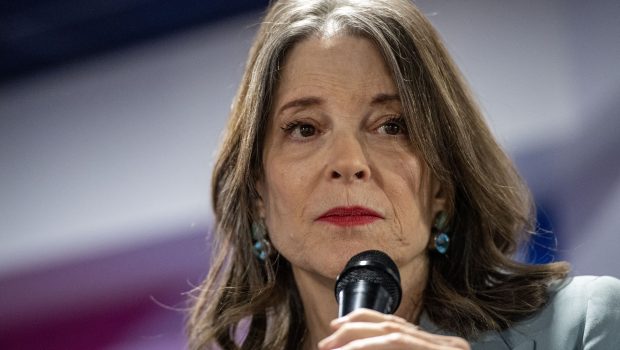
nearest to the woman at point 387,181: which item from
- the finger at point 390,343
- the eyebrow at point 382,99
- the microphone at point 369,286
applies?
the eyebrow at point 382,99

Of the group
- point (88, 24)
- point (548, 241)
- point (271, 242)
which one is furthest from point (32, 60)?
point (548, 241)

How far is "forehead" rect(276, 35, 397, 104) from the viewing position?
1707mm

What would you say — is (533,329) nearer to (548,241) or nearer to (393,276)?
(393,276)

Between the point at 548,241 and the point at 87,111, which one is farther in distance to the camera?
the point at 87,111

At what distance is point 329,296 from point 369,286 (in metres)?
0.52

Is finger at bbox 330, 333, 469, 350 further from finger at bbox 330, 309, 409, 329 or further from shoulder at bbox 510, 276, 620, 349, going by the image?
shoulder at bbox 510, 276, 620, 349

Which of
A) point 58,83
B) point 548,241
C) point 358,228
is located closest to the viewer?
point 358,228

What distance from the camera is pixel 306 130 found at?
175 cm

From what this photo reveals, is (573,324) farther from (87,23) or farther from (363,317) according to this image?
(87,23)

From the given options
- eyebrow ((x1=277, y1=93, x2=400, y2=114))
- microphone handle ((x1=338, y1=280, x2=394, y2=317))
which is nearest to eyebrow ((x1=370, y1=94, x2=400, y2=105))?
eyebrow ((x1=277, y1=93, x2=400, y2=114))

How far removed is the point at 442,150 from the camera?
171 cm

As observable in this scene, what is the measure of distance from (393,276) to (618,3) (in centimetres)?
130

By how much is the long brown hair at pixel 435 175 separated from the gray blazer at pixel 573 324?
0.09ft

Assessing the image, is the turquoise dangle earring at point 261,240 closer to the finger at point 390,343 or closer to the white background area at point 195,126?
the white background area at point 195,126
